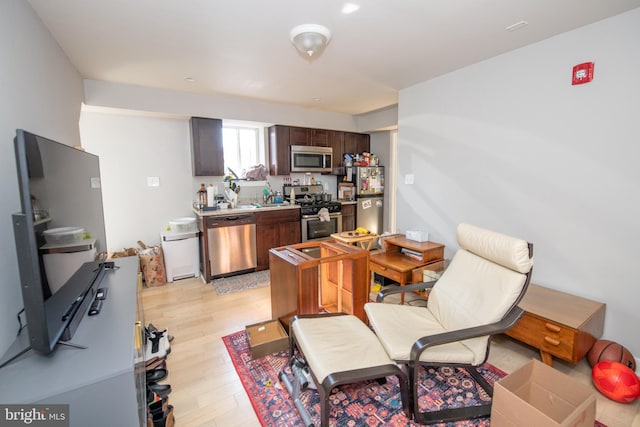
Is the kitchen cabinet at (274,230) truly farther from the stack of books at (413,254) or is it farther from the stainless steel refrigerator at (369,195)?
the stack of books at (413,254)

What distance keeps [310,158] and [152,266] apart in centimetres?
288

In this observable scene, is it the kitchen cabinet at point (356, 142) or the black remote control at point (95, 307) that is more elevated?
the kitchen cabinet at point (356, 142)

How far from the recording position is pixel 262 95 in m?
3.91

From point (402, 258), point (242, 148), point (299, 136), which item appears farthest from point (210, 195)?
point (402, 258)

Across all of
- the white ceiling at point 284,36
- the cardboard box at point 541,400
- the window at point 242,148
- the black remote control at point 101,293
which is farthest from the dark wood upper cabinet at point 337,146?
the cardboard box at point 541,400

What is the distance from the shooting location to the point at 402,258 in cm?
329

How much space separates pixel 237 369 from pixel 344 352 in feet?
3.21

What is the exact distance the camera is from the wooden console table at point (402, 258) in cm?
298

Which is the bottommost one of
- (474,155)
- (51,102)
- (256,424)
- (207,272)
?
(256,424)

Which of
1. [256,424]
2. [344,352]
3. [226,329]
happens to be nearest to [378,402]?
[344,352]

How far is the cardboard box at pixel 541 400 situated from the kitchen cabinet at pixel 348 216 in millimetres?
3652

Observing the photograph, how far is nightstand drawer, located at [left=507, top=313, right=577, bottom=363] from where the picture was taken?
1.90 metres

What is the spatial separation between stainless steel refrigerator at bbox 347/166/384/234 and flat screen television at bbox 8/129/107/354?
4.07 metres

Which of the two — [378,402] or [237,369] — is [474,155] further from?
[237,369]
